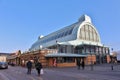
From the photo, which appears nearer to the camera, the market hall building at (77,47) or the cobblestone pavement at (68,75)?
the cobblestone pavement at (68,75)

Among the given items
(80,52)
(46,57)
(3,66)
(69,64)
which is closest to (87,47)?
(80,52)

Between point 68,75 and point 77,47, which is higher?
point 77,47

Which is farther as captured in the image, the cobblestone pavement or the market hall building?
the market hall building

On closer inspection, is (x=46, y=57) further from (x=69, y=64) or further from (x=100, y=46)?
(x=100, y=46)

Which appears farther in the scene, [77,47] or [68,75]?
[77,47]

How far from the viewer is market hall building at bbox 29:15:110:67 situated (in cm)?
5762

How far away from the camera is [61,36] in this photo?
81.2m

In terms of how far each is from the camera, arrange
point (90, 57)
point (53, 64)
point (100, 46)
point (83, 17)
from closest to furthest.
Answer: point (53, 64), point (90, 57), point (100, 46), point (83, 17)

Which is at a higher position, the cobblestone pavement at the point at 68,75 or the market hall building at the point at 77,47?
the market hall building at the point at 77,47

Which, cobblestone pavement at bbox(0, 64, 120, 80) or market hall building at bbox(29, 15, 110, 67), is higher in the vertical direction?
market hall building at bbox(29, 15, 110, 67)

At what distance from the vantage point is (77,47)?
69.4 meters

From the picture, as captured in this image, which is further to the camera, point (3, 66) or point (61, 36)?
point (61, 36)

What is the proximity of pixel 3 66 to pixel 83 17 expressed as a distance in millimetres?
48442

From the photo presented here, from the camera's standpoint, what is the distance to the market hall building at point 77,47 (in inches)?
2269
